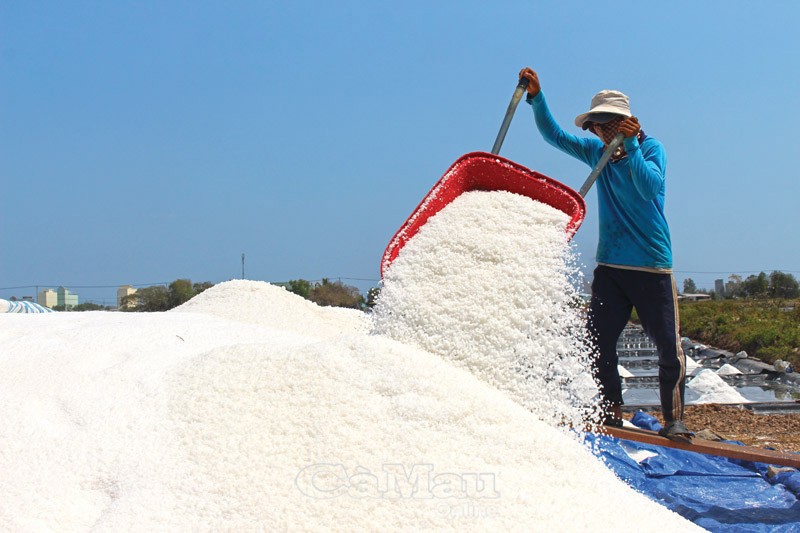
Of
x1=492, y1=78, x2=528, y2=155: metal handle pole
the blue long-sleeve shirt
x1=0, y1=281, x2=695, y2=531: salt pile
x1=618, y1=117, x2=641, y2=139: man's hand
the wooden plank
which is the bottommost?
the wooden plank

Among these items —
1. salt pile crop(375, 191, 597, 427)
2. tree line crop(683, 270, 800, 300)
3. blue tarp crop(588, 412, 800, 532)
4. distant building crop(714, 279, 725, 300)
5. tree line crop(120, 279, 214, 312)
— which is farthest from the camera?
distant building crop(714, 279, 725, 300)

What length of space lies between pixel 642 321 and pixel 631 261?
0.20 m

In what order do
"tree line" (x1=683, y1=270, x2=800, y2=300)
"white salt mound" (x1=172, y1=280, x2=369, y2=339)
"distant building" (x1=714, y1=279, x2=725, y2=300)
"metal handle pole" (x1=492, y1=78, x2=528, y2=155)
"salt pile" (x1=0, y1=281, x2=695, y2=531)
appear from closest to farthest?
1. "salt pile" (x1=0, y1=281, x2=695, y2=531)
2. "metal handle pole" (x1=492, y1=78, x2=528, y2=155)
3. "white salt mound" (x1=172, y1=280, x2=369, y2=339)
4. "tree line" (x1=683, y1=270, x2=800, y2=300)
5. "distant building" (x1=714, y1=279, x2=725, y2=300)

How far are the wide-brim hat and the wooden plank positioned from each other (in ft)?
3.31

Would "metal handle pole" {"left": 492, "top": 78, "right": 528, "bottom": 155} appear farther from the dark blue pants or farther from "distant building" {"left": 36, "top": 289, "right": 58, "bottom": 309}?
"distant building" {"left": 36, "top": 289, "right": 58, "bottom": 309}

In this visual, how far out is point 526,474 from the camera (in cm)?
139

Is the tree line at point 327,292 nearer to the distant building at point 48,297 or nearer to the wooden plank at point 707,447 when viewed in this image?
the distant building at point 48,297

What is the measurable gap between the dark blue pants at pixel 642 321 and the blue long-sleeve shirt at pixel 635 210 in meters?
0.05

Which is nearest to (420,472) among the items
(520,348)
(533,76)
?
(520,348)

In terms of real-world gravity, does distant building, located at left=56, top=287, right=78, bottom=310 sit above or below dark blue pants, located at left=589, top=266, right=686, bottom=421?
above

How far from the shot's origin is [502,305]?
1.79 metres

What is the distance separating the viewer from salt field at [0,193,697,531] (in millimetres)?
1283

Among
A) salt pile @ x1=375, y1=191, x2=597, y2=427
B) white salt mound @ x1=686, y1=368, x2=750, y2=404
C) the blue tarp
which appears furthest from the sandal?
white salt mound @ x1=686, y1=368, x2=750, y2=404

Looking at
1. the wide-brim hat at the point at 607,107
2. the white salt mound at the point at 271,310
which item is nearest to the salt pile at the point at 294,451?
the wide-brim hat at the point at 607,107
